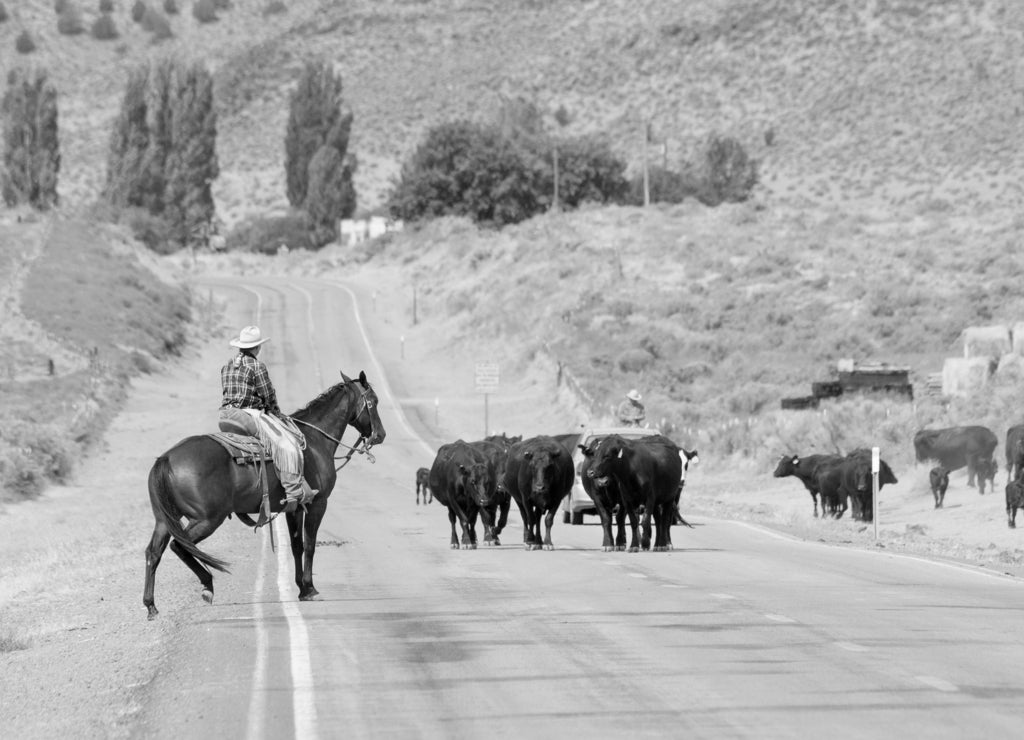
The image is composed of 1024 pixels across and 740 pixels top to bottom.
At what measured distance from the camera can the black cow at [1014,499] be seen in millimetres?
29891

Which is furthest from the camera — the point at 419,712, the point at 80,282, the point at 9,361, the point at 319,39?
the point at 319,39

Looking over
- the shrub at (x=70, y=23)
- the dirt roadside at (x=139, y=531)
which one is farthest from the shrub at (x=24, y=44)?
the dirt roadside at (x=139, y=531)

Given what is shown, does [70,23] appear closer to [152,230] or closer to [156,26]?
[156,26]

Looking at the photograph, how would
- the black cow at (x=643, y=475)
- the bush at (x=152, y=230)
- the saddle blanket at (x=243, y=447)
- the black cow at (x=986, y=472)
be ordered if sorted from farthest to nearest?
1. the bush at (x=152, y=230)
2. the black cow at (x=986, y=472)
3. the black cow at (x=643, y=475)
4. the saddle blanket at (x=243, y=447)

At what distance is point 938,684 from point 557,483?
526 inches

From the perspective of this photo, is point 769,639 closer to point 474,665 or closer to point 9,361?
Answer: point 474,665

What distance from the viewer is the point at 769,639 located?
531 inches

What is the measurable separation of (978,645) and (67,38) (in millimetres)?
187212

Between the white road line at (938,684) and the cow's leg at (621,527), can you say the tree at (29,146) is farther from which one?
the white road line at (938,684)

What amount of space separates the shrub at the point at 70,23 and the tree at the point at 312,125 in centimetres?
6907

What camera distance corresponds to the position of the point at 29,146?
359ft

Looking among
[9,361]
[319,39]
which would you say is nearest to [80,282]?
[9,361]

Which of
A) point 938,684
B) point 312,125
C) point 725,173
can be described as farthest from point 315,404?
point 312,125

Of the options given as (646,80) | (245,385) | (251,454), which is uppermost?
(646,80)
